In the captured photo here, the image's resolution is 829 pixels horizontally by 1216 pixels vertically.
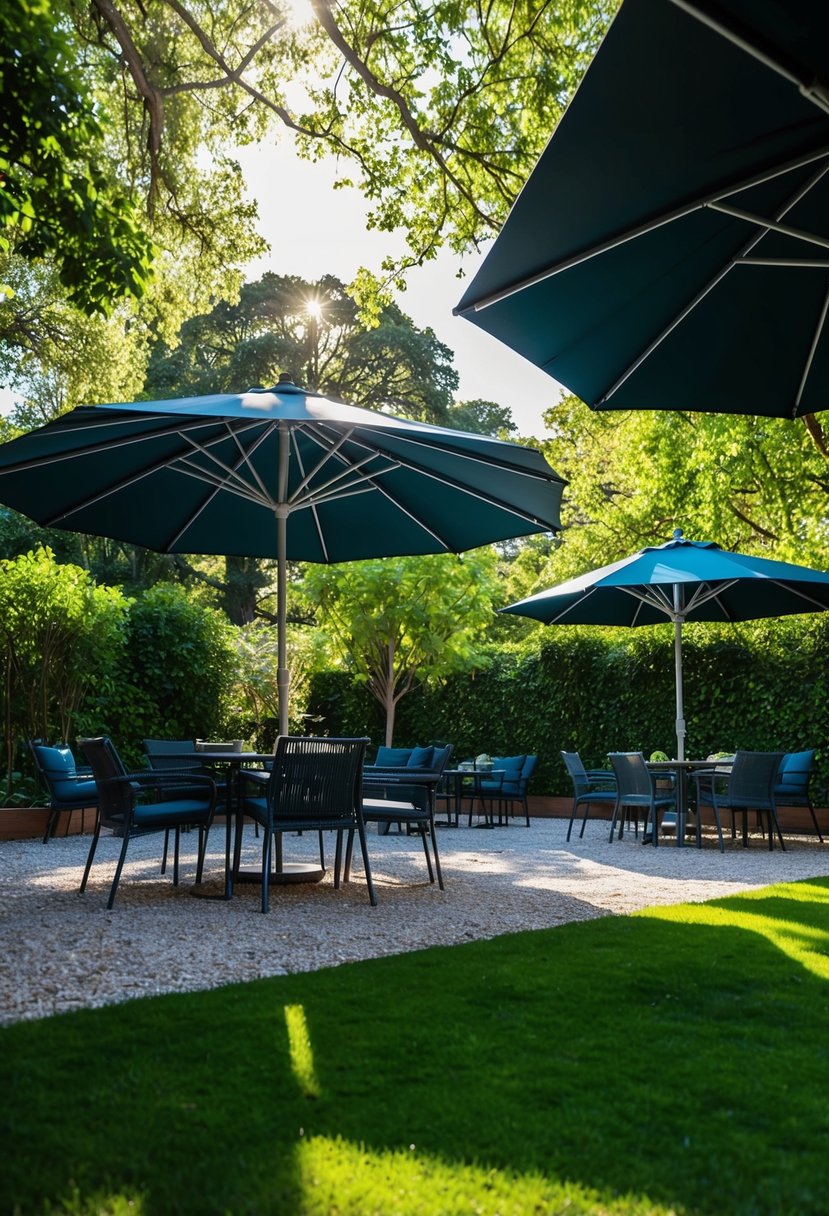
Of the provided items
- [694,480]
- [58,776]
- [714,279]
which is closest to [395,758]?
[58,776]

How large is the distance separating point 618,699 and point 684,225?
9681mm

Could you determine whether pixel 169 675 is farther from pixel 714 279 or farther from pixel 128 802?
pixel 714 279

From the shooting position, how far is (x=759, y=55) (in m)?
2.76

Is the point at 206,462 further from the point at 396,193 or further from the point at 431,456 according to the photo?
the point at 396,193

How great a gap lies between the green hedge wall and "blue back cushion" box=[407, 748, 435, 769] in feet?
11.4

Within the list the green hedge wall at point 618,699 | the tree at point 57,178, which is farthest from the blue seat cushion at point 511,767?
the tree at point 57,178

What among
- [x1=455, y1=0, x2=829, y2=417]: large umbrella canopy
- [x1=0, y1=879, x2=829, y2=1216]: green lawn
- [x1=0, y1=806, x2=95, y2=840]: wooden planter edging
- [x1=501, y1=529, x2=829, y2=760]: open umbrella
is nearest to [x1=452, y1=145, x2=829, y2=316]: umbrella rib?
[x1=455, y1=0, x2=829, y2=417]: large umbrella canopy

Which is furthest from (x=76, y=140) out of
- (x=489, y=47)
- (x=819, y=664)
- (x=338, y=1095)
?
(x=819, y=664)

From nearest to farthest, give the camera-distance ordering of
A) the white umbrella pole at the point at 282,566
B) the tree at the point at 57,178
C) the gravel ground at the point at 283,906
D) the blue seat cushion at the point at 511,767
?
the gravel ground at the point at 283,906, the tree at the point at 57,178, the white umbrella pole at the point at 282,566, the blue seat cushion at the point at 511,767

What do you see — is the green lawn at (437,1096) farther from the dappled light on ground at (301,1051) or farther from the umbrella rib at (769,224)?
A: the umbrella rib at (769,224)

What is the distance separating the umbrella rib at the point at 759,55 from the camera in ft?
8.68

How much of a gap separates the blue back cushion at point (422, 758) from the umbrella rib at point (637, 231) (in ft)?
21.9

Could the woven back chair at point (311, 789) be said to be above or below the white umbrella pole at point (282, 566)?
below

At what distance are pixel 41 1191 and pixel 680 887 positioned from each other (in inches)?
206
